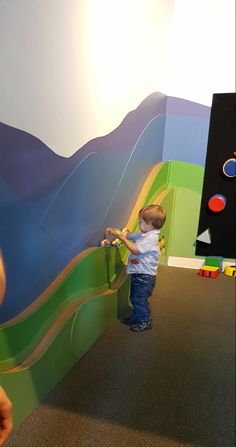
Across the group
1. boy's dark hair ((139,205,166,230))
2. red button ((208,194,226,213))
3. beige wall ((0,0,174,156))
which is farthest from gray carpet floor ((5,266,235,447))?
red button ((208,194,226,213))

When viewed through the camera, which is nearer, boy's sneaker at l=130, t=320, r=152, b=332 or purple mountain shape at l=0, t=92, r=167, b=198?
purple mountain shape at l=0, t=92, r=167, b=198

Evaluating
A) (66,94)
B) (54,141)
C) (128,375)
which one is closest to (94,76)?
(66,94)

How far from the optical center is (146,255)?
179cm

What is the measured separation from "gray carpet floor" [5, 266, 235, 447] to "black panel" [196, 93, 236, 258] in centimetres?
92

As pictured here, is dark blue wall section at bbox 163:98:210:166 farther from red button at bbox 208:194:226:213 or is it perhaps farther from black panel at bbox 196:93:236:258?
red button at bbox 208:194:226:213

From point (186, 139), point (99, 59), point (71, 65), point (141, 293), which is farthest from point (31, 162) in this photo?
point (186, 139)

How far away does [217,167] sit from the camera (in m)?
2.75

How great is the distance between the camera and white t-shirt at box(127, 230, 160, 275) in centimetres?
175

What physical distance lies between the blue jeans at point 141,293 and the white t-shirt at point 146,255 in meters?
0.04

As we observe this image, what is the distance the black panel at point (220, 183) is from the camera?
266 centimetres

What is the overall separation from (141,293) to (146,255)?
0.20m

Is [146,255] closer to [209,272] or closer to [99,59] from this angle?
[99,59]

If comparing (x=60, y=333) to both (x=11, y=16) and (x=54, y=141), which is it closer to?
(x=54, y=141)

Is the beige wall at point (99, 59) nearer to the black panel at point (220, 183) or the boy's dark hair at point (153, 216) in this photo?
the black panel at point (220, 183)
